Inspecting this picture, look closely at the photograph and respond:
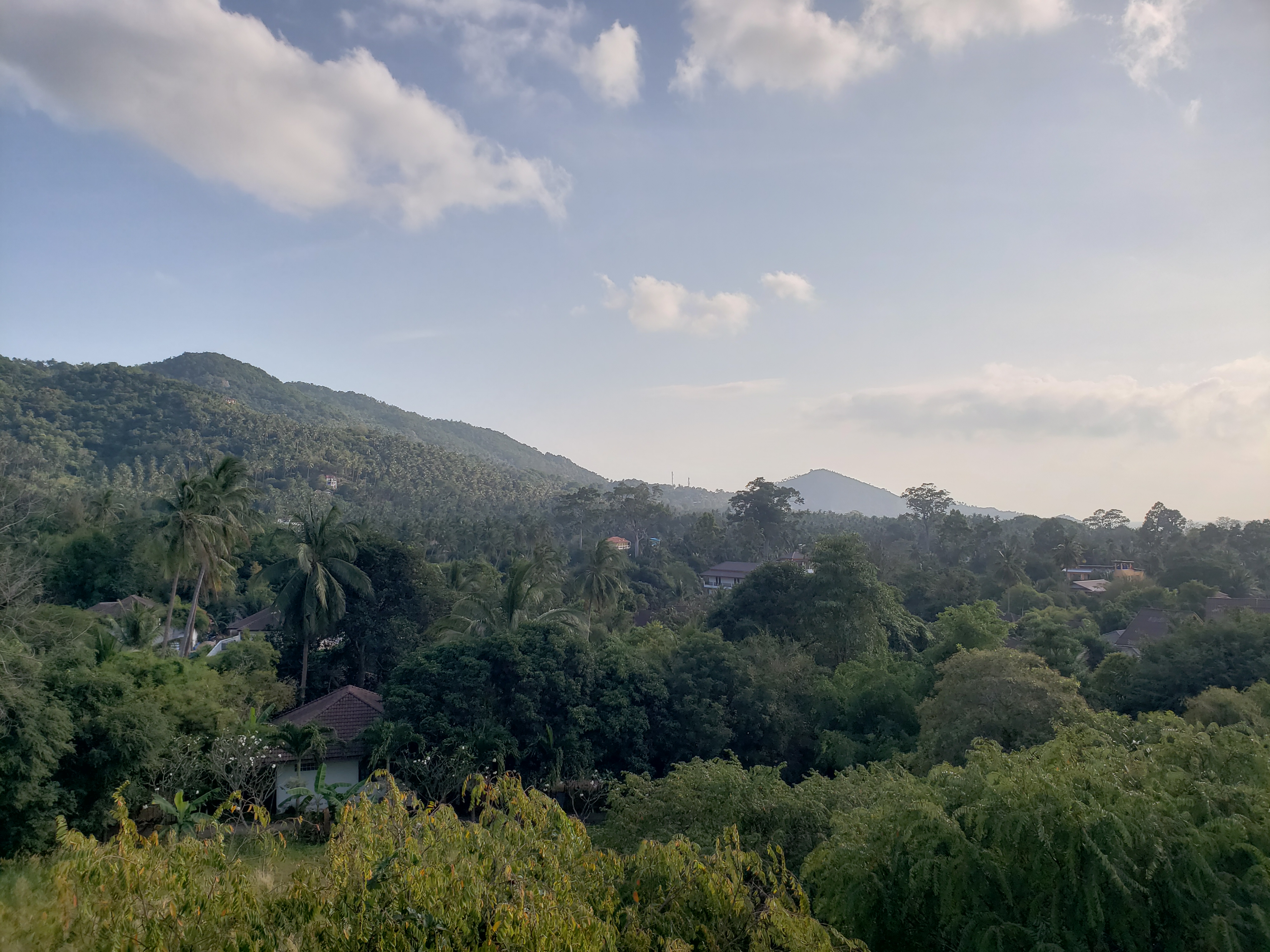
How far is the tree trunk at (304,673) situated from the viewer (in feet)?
72.3

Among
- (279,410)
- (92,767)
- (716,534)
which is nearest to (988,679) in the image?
(92,767)

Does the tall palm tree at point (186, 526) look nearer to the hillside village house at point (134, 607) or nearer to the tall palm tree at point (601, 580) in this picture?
the hillside village house at point (134, 607)

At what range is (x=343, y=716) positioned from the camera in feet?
59.1

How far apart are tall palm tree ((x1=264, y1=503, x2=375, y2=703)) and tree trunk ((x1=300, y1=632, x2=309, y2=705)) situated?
22mm

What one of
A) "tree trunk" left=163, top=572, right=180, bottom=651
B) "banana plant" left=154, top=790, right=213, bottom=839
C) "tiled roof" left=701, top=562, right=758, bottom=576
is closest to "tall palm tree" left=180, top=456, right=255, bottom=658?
"tree trunk" left=163, top=572, right=180, bottom=651

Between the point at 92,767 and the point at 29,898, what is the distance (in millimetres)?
9483

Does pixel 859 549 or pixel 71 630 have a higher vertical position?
pixel 859 549

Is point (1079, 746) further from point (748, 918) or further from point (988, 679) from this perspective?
point (748, 918)

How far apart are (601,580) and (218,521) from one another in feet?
60.0

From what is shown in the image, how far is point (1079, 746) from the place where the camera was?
32.6 feet

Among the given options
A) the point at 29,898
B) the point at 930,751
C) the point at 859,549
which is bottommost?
the point at 930,751

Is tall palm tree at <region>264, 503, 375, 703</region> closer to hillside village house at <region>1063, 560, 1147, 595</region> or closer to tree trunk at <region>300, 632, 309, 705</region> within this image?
tree trunk at <region>300, 632, 309, 705</region>

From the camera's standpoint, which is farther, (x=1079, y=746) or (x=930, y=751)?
(x=930, y=751)

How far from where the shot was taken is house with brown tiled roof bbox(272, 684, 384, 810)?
16.1 metres
